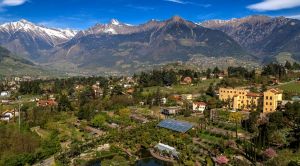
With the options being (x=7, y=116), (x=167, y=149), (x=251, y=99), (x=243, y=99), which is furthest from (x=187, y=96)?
(x=7, y=116)

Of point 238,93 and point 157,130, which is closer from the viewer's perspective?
point 157,130

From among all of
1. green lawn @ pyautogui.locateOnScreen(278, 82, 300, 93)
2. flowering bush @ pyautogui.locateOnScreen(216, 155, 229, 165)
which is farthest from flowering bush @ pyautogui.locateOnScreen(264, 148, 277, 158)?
green lawn @ pyautogui.locateOnScreen(278, 82, 300, 93)

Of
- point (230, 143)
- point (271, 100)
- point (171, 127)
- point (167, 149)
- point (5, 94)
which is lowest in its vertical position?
point (167, 149)

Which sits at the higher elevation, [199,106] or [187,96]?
[187,96]

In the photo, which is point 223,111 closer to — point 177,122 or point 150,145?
point 177,122

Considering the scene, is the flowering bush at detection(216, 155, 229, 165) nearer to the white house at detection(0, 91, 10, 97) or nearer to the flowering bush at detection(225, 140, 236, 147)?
the flowering bush at detection(225, 140, 236, 147)

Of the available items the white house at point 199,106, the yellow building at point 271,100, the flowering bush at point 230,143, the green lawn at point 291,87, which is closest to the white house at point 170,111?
the white house at point 199,106

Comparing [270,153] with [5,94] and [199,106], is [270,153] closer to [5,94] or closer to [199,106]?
[199,106]

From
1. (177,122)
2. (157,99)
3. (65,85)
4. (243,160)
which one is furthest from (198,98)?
(65,85)
